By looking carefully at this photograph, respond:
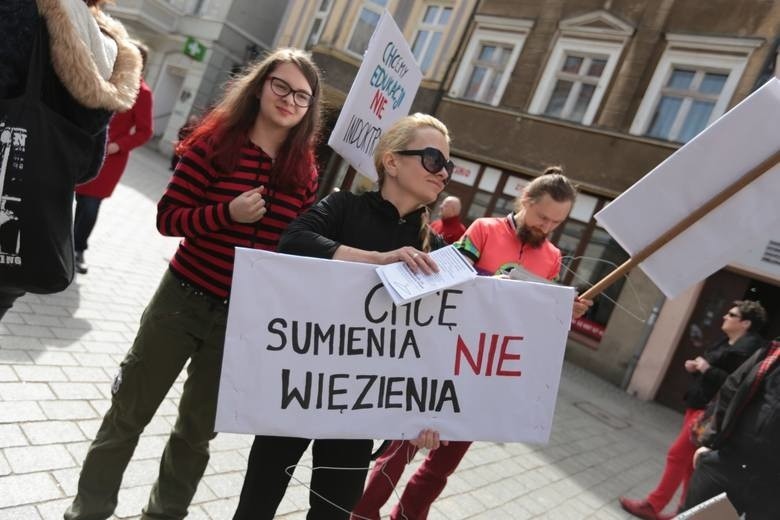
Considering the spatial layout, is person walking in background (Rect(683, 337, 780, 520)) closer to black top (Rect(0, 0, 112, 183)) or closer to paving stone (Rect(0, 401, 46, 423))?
black top (Rect(0, 0, 112, 183))

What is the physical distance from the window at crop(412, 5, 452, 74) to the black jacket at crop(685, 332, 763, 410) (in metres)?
12.1

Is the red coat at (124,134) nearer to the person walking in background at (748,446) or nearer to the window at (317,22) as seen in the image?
the person walking in background at (748,446)

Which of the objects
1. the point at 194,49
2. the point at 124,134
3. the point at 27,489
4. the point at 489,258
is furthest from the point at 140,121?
the point at 194,49

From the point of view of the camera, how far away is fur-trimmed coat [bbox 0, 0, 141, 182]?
1540mm

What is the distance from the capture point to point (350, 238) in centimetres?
187

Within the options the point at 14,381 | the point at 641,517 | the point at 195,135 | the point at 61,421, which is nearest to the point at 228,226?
the point at 195,135

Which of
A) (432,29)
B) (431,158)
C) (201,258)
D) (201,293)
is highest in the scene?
(432,29)

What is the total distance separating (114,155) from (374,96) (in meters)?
3.09

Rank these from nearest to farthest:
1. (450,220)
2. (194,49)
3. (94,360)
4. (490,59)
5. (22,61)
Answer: (22,61) → (94,360) → (450,220) → (490,59) → (194,49)

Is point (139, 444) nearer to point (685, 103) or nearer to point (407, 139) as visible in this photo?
point (407, 139)

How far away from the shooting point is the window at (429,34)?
15.1 m

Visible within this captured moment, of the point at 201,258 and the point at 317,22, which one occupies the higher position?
the point at 317,22

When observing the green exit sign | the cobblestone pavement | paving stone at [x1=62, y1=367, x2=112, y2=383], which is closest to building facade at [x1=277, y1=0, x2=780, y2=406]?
the cobblestone pavement

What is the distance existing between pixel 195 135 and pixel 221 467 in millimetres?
1781
